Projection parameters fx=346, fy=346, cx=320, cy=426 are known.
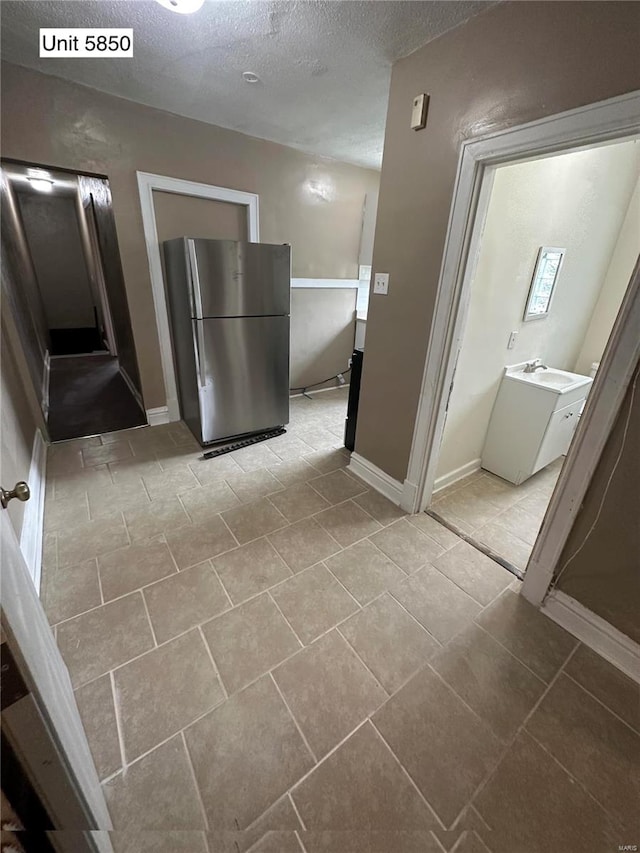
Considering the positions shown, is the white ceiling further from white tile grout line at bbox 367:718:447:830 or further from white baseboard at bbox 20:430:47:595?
white tile grout line at bbox 367:718:447:830

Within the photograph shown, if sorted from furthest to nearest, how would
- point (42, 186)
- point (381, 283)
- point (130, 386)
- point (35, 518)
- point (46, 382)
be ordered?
point (42, 186) < point (46, 382) < point (130, 386) < point (381, 283) < point (35, 518)

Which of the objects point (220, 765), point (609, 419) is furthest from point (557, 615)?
point (220, 765)

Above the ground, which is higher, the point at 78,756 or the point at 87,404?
the point at 78,756

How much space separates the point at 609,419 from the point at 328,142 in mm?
3098

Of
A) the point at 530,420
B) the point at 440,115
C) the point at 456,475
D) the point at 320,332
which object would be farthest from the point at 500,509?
the point at 320,332

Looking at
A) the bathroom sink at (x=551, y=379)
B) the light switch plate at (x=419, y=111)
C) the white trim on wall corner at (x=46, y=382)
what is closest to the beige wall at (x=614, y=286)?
the bathroom sink at (x=551, y=379)

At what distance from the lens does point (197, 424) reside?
288 cm

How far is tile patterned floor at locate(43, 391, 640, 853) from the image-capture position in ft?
3.23

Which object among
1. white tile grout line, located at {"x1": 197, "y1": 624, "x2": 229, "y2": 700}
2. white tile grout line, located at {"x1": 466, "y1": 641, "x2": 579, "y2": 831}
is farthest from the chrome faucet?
white tile grout line, located at {"x1": 197, "y1": 624, "x2": 229, "y2": 700}

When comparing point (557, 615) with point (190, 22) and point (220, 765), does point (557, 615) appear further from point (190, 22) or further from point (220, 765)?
point (190, 22)

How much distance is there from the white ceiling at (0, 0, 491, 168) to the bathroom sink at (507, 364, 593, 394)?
1.89 m

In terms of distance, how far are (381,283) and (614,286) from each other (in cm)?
214

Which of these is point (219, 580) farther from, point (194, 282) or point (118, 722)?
point (194, 282)

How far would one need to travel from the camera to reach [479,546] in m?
2.00
